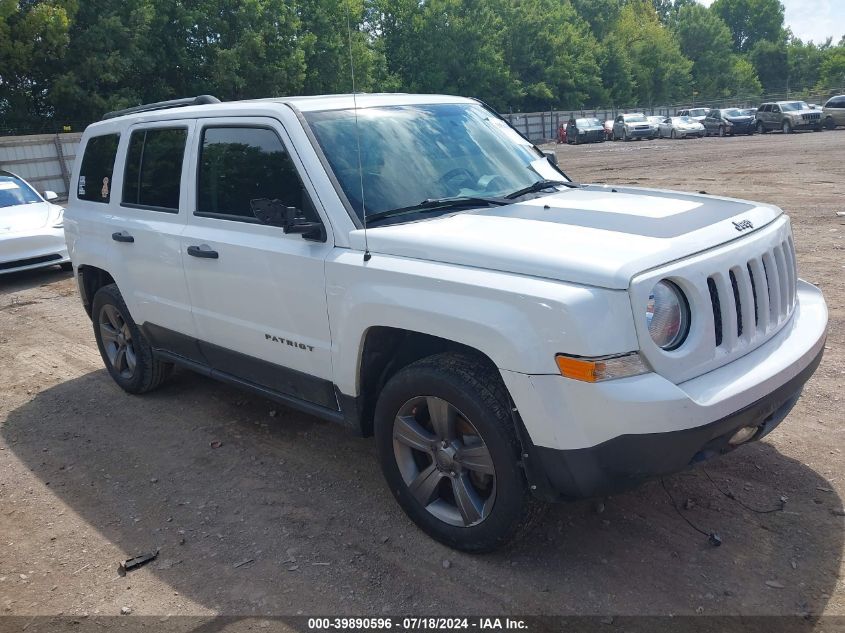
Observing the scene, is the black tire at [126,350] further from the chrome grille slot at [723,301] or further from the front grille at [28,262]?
the front grille at [28,262]

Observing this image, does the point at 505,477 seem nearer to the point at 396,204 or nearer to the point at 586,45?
the point at 396,204

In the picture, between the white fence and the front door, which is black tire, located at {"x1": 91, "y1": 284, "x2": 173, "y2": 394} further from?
the white fence

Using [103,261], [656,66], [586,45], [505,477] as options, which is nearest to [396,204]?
[505,477]

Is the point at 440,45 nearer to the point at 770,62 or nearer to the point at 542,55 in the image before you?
the point at 542,55

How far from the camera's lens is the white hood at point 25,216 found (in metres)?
10.3

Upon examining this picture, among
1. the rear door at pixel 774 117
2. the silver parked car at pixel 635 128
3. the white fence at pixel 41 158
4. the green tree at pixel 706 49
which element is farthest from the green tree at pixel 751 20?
the white fence at pixel 41 158

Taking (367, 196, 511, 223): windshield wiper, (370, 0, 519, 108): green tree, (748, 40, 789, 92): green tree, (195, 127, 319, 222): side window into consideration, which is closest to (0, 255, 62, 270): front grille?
(195, 127, 319, 222): side window

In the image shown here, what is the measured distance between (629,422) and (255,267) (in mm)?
2181

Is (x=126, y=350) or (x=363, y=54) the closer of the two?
(x=126, y=350)

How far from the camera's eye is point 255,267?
3980 mm

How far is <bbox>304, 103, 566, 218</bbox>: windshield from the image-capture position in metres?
3.77

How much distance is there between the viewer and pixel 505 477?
3059 mm

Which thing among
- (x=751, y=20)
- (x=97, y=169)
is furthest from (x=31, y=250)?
(x=751, y=20)

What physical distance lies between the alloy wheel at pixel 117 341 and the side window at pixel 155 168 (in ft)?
3.20
